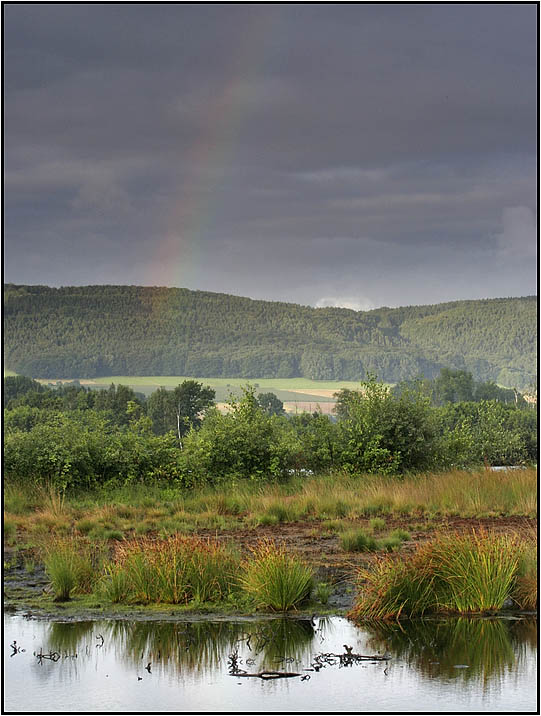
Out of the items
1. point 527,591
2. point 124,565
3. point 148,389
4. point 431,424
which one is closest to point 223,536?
point 124,565

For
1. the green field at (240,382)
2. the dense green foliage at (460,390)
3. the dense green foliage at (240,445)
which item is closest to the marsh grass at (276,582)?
the dense green foliage at (240,445)

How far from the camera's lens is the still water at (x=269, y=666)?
10.0 metres

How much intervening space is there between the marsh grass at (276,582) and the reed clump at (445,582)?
955mm

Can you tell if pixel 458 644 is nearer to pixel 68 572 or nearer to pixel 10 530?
pixel 68 572

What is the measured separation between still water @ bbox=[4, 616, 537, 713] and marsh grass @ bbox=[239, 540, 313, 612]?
59 centimetres

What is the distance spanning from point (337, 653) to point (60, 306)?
157 m

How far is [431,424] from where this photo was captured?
104 ft

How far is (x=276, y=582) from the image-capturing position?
13781 millimetres

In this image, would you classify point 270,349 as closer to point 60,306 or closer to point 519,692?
point 60,306

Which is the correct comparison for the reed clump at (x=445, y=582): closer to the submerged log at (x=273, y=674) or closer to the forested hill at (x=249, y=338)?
the submerged log at (x=273, y=674)

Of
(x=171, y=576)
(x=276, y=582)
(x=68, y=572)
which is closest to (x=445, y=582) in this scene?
(x=276, y=582)

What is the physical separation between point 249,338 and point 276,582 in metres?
171

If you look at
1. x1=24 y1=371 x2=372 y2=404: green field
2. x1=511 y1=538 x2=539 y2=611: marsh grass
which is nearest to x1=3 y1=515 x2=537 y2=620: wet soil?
x1=511 y1=538 x2=539 y2=611: marsh grass

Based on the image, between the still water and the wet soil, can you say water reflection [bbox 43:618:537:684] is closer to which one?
the still water
